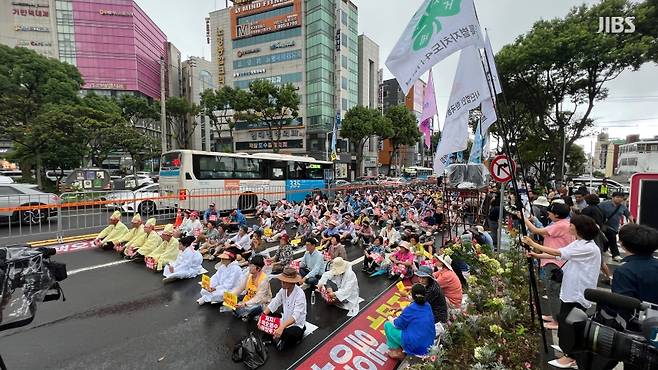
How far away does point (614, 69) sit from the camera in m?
15.0

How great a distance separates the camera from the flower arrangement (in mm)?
3088

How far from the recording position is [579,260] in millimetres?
3275

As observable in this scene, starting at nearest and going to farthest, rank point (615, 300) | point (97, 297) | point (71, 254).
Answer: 1. point (615, 300)
2. point (97, 297)
3. point (71, 254)

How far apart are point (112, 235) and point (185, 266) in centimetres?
373

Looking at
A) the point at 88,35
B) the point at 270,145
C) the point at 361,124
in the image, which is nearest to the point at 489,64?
the point at 361,124

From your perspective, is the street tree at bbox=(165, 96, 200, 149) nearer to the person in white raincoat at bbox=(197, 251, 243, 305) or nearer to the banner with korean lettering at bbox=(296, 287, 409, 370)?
the person in white raincoat at bbox=(197, 251, 243, 305)

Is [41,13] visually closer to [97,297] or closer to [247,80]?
[247,80]

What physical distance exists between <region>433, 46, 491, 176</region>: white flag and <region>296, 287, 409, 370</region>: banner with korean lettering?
3471 mm

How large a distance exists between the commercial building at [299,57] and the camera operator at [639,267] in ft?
132

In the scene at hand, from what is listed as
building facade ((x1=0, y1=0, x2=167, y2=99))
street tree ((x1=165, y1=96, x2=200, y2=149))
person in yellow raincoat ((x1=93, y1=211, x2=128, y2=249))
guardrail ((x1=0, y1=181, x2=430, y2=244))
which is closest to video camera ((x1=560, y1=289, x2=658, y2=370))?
person in yellow raincoat ((x1=93, y1=211, x2=128, y2=249))

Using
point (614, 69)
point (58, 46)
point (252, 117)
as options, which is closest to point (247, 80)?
point (252, 117)

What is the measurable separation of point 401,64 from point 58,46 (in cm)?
7335

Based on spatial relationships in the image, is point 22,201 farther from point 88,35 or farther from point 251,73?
point 88,35

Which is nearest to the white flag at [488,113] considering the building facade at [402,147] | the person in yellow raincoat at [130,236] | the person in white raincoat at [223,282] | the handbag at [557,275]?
the handbag at [557,275]
